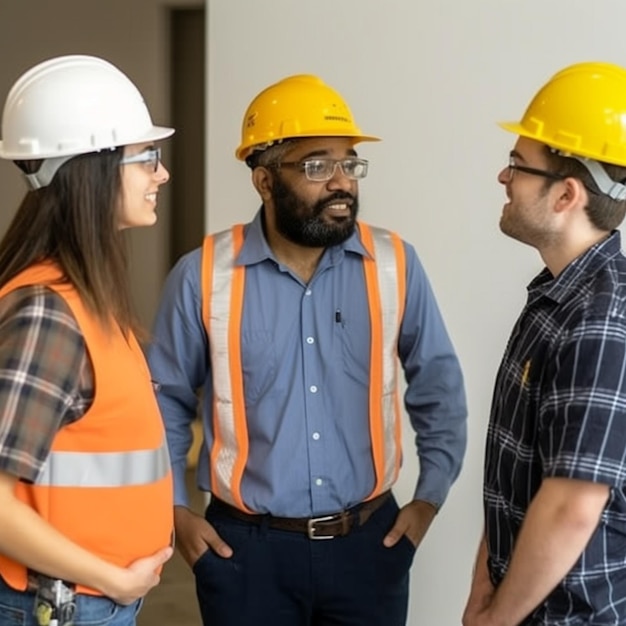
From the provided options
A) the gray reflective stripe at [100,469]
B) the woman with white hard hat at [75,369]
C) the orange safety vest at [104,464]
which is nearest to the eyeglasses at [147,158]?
the woman with white hard hat at [75,369]

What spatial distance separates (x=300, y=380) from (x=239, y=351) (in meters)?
0.15

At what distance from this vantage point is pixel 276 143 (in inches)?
83.7

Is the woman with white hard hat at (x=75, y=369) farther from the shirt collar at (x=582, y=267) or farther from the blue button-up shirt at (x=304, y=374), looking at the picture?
the shirt collar at (x=582, y=267)

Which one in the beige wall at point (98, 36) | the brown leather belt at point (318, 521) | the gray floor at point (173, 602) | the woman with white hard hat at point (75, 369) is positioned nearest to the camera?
the woman with white hard hat at point (75, 369)

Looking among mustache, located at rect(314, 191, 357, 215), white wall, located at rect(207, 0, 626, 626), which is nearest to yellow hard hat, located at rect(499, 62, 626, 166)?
mustache, located at rect(314, 191, 357, 215)

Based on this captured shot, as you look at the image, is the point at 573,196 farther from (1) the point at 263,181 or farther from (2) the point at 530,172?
(1) the point at 263,181

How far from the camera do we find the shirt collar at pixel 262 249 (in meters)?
2.09

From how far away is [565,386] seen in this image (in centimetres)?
138

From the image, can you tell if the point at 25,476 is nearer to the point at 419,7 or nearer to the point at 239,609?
the point at 239,609

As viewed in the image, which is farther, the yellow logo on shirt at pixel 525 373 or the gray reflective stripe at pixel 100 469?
the yellow logo on shirt at pixel 525 373

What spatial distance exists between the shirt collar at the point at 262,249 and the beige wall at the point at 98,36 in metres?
3.56

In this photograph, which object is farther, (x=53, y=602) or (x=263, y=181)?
(x=263, y=181)

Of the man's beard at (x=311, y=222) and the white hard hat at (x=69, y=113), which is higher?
Answer: the white hard hat at (x=69, y=113)

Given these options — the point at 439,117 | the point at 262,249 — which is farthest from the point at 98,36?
the point at 262,249
